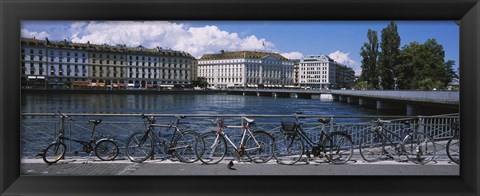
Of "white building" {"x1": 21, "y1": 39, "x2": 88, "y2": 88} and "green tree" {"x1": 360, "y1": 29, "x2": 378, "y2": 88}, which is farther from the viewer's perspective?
"white building" {"x1": 21, "y1": 39, "x2": 88, "y2": 88}

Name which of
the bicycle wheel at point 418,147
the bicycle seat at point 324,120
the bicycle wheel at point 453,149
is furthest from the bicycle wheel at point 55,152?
the bicycle wheel at point 453,149

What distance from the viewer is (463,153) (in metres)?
5.36

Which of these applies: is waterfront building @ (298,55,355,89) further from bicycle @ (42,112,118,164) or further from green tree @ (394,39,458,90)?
bicycle @ (42,112,118,164)

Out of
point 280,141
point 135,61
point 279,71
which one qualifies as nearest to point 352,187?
point 280,141

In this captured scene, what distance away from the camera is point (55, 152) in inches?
252

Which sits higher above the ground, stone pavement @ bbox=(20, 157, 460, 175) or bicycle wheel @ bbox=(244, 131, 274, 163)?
bicycle wheel @ bbox=(244, 131, 274, 163)

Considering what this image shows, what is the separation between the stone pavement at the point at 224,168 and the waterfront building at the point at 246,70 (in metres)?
66.0

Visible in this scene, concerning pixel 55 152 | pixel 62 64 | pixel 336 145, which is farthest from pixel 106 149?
pixel 62 64

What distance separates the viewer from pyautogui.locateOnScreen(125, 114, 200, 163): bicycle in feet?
21.1

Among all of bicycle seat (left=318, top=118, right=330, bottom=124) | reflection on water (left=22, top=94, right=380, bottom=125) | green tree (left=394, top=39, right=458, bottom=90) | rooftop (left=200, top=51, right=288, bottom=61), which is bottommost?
reflection on water (left=22, top=94, right=380, bottom=125)

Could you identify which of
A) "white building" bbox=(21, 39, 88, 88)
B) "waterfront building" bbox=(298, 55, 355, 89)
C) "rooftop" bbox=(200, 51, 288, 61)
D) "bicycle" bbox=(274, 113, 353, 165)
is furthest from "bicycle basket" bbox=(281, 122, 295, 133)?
"waterfront building" bbox=(298, 55, 355, 89)

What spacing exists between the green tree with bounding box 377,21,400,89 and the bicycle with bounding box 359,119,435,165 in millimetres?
37281

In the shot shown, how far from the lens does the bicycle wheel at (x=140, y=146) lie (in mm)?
6434
